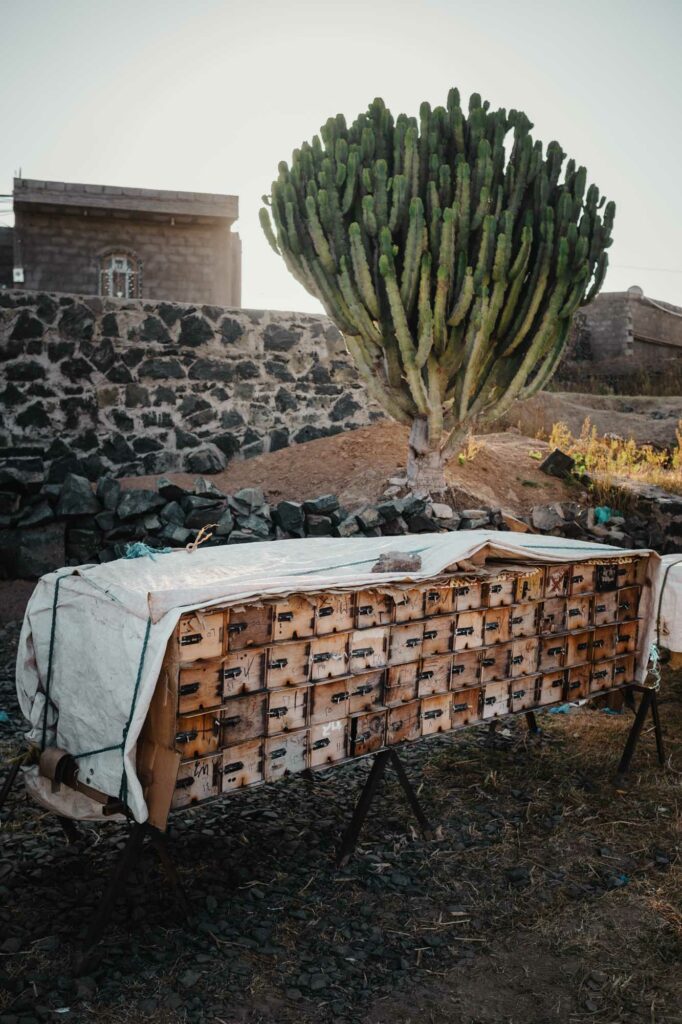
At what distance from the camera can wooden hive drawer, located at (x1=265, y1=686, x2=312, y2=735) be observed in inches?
147

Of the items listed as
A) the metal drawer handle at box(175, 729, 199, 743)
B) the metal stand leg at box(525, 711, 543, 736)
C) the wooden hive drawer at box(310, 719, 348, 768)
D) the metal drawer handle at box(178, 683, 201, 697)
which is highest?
the metal drawer handle at box(178, 683, 201, 697)

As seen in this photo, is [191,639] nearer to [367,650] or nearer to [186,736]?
[186,736]

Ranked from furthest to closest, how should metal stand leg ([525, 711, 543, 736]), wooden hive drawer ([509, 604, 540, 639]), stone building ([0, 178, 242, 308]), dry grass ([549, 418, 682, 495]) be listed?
stone building ([0, 178, 242, 308]) → dry grass ([549, 418, 682, 495]) → metal stand leg ([525, 711, 543, 736]) → wooden hive drawer ([509, 604, 540, 639])

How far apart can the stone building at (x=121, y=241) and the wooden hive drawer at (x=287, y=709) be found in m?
15.6

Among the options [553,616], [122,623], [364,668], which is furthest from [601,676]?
[122,623]

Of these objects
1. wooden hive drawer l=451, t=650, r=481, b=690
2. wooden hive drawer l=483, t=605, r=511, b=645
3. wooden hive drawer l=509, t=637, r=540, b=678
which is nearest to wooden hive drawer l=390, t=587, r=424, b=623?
wooden hive drawer l=451, t=650, r=481, b=690

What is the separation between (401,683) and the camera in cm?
426

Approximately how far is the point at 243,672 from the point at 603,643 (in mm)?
2712

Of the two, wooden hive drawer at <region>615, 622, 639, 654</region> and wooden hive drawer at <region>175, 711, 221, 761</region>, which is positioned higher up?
wooden hive drawer at <region>175, 711, 221, 761</region>

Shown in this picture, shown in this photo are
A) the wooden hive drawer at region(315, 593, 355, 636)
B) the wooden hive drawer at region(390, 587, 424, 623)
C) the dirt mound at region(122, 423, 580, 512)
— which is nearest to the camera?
the wooden hive drawer at region(315, 593, 355, 636)

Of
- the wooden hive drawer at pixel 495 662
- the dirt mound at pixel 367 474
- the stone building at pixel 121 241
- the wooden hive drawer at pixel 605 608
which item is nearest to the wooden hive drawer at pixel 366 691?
the wooden hive drawer at pixel 495 662

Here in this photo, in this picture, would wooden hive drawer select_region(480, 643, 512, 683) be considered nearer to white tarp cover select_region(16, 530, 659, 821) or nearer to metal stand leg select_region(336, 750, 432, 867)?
white tarp cover select_region(16, 530, 659, 821)

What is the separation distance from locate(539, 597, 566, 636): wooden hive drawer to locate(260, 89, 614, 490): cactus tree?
4594 millimetres

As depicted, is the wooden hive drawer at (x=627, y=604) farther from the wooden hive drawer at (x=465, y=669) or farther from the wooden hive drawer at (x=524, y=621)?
the wooden hive drawer at (x=465, y=669)
